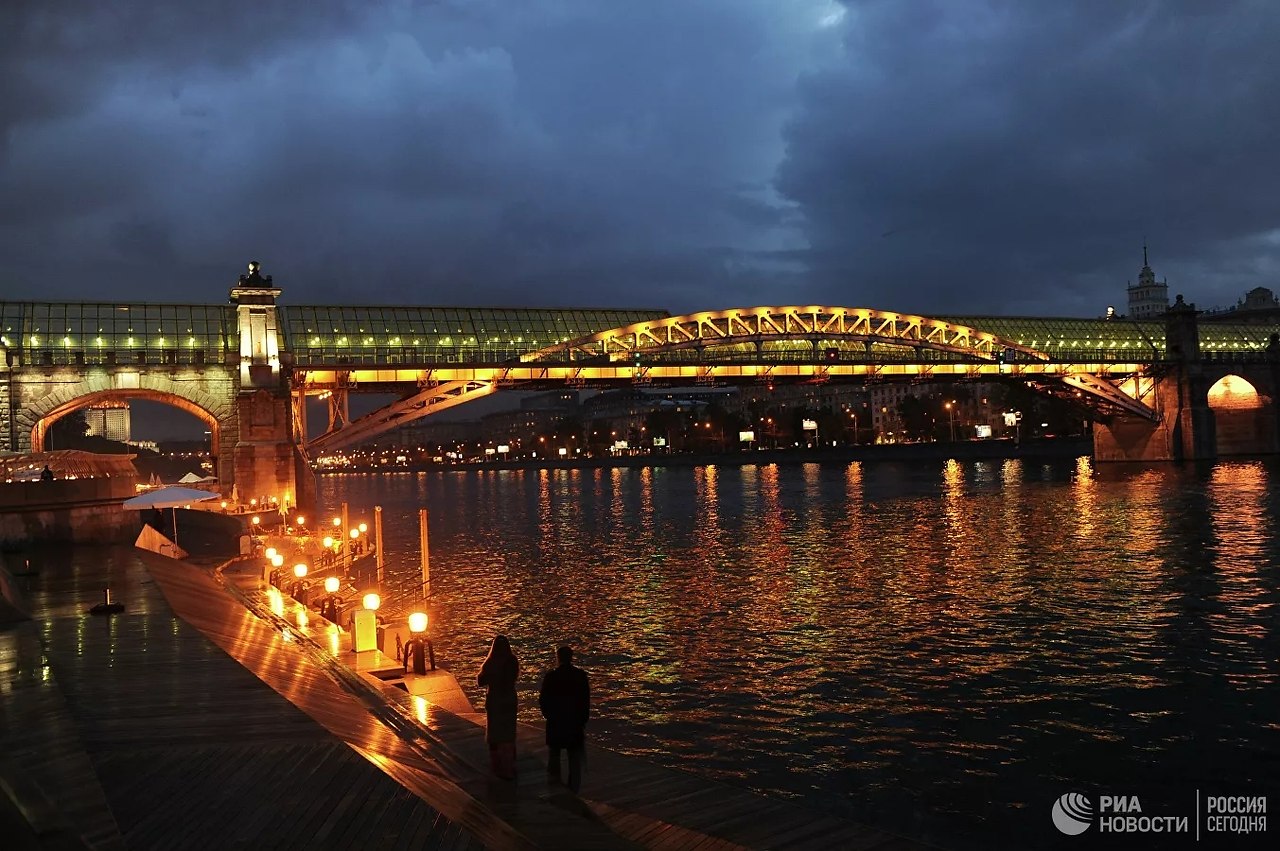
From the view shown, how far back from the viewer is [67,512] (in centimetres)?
2972

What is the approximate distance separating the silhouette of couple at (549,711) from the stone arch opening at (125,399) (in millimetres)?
47985

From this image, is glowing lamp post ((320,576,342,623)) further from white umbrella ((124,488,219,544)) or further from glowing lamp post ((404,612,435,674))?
white umbrella ((124,488,219,544))

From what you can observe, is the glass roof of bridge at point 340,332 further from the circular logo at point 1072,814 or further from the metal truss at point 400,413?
the circular logo at point 1072,814

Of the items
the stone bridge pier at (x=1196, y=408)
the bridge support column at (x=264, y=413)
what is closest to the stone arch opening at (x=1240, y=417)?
the stone bridge pier at (x=1196, y=408)

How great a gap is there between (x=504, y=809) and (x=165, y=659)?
7.21m

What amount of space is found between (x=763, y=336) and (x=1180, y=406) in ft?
147

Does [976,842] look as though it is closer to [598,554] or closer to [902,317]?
[598,554]

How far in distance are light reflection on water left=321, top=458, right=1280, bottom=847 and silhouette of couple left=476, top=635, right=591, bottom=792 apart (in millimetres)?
3171

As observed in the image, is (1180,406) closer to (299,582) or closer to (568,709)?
(299,582)

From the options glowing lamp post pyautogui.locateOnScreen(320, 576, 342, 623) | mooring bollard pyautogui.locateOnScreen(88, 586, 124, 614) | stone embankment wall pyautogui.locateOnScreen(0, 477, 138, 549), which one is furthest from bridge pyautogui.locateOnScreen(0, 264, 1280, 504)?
mooring bollard pyautogui.locateOnScreen(88, 586, 124, 614)

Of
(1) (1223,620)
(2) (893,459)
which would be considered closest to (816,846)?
(1) (1223,620)

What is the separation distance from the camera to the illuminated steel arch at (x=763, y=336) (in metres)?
70.1

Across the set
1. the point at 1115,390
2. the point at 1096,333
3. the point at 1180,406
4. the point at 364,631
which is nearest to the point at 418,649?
the point at 364,631

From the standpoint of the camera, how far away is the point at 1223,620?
21578 mm
